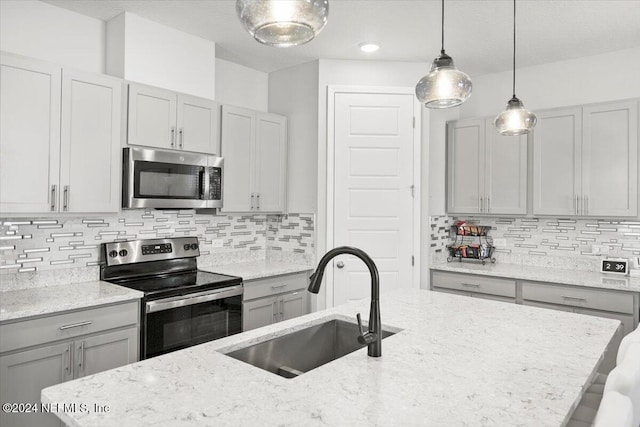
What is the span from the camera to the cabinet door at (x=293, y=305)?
3.58 metres

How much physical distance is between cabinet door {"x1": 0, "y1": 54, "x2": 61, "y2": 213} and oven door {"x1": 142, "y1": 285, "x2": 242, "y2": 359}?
867mm

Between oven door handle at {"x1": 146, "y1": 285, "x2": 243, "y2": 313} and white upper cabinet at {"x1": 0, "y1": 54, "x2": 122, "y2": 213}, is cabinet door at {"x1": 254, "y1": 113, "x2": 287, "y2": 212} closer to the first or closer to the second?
oven door handle at {"x1": 146, "y1": 285, "x2": 243, "y2": 313}

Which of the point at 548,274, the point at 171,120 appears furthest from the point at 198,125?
the point at 548,274

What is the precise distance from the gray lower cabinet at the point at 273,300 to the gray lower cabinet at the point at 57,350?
0.90 meters

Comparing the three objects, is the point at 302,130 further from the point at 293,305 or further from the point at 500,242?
the point at 500,242

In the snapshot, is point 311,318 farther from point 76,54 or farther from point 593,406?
point 76,54

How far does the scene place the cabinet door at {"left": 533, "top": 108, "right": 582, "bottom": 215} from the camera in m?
3.50

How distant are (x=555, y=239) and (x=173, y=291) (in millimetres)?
3226

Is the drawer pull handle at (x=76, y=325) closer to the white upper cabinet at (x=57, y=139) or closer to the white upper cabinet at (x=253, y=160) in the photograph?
the white upper cabinet at (x=57, y=139)

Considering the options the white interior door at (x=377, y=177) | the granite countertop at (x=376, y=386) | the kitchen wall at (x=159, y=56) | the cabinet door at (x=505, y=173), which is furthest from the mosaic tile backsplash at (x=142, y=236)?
the granite countertop at (x=376, y=386)

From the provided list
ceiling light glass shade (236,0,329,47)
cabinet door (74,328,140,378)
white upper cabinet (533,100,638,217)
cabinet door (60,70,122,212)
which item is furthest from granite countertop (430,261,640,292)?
ceiling light glass shade (236,0,329,47)

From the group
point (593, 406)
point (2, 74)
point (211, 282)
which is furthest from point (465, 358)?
point (2, 74)

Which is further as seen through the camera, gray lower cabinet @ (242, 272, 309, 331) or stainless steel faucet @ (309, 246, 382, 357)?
gray lower cabinet @ (242, 272, 309, 331)

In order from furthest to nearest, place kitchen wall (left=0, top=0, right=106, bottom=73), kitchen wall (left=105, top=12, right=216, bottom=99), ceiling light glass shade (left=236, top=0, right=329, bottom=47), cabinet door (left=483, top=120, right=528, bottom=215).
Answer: cabinet door (left=483, top=120, right=528, bottom=215), kitchen wall (left=105, top=12, right=216, bottom=99), kitchen wall (left=0, top=0, right=106, bottom=73), ceiling light glass shade (left=236, top=0, right=329, bottom=47)
